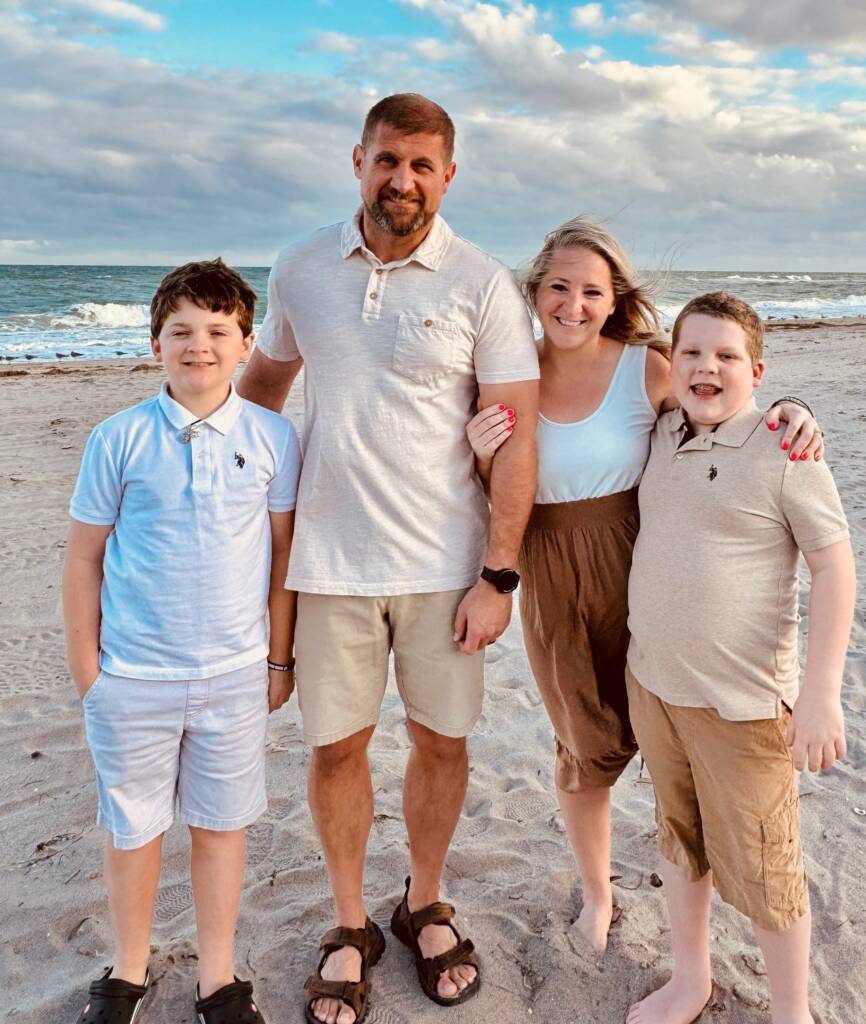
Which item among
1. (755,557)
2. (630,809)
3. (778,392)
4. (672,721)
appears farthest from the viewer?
(778,392)

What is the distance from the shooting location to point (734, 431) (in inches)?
83.0

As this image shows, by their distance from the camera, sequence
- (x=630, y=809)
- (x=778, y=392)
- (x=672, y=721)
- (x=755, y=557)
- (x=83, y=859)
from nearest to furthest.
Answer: (x=755, y=557) → (x=672, y=721) → (x=83, y=859) → (x=630, y=809) → (x=778, y=392)

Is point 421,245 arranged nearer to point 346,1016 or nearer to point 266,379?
point 266,379

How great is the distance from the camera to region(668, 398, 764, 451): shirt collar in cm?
209

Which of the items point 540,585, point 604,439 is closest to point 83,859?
point 540,585

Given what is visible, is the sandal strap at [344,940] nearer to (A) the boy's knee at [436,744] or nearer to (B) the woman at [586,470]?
(A) the boy's knee at [436,744]

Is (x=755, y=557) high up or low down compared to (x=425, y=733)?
up

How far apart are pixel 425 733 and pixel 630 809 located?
1.21 m

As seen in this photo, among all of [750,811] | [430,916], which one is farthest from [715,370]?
[430,916]

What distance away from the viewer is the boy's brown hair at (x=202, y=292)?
218 cm

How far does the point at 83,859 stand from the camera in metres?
3.03

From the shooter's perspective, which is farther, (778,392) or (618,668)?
(778,392)

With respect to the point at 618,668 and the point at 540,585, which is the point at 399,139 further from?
the point at 618,668

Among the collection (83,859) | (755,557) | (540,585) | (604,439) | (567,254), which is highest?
(567,254)
